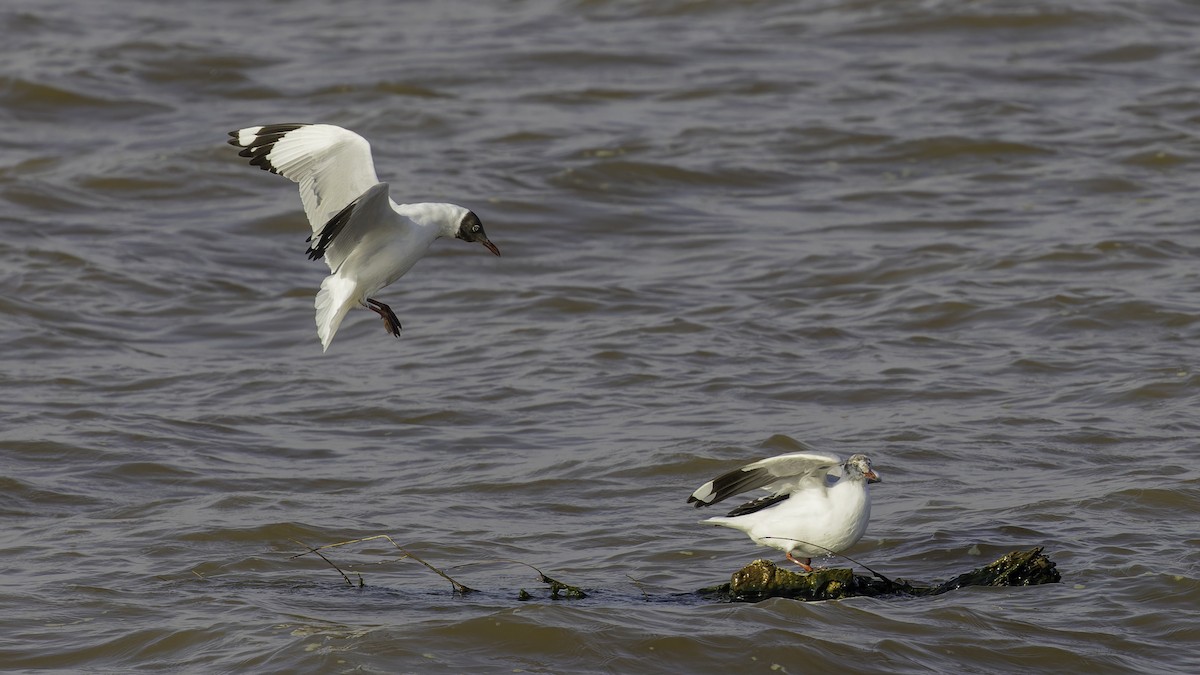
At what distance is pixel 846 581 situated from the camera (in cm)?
735

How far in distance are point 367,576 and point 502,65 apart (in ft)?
38.5

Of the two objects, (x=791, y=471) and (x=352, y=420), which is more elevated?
(x=791, y=471)

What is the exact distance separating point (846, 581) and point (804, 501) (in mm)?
375

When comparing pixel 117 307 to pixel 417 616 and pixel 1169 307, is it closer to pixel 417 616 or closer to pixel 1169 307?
pixel 417 616

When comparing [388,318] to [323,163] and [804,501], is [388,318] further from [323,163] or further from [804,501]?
[804,501]

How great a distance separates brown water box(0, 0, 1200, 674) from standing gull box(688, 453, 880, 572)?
33 centimetres

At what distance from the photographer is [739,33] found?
20266 mm

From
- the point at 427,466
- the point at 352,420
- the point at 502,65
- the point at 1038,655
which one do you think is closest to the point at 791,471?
the point at 1038,655

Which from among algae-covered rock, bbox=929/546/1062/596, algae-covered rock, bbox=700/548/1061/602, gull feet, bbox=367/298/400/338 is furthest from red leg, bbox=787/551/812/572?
gull feet, bbox=367/298/400/338

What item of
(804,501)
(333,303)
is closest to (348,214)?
(333,303)

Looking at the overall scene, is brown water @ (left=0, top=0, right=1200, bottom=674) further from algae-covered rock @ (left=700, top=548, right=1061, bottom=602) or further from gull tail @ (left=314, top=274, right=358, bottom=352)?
gull tail @ (left=314, top=274, right=358, bottom=352)

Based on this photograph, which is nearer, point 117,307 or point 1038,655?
point 1038,655

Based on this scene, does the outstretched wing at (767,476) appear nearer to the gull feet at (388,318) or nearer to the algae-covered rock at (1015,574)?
the algae-covered rock at (1015,574)

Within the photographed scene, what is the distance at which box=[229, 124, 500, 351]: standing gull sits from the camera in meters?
7.92
